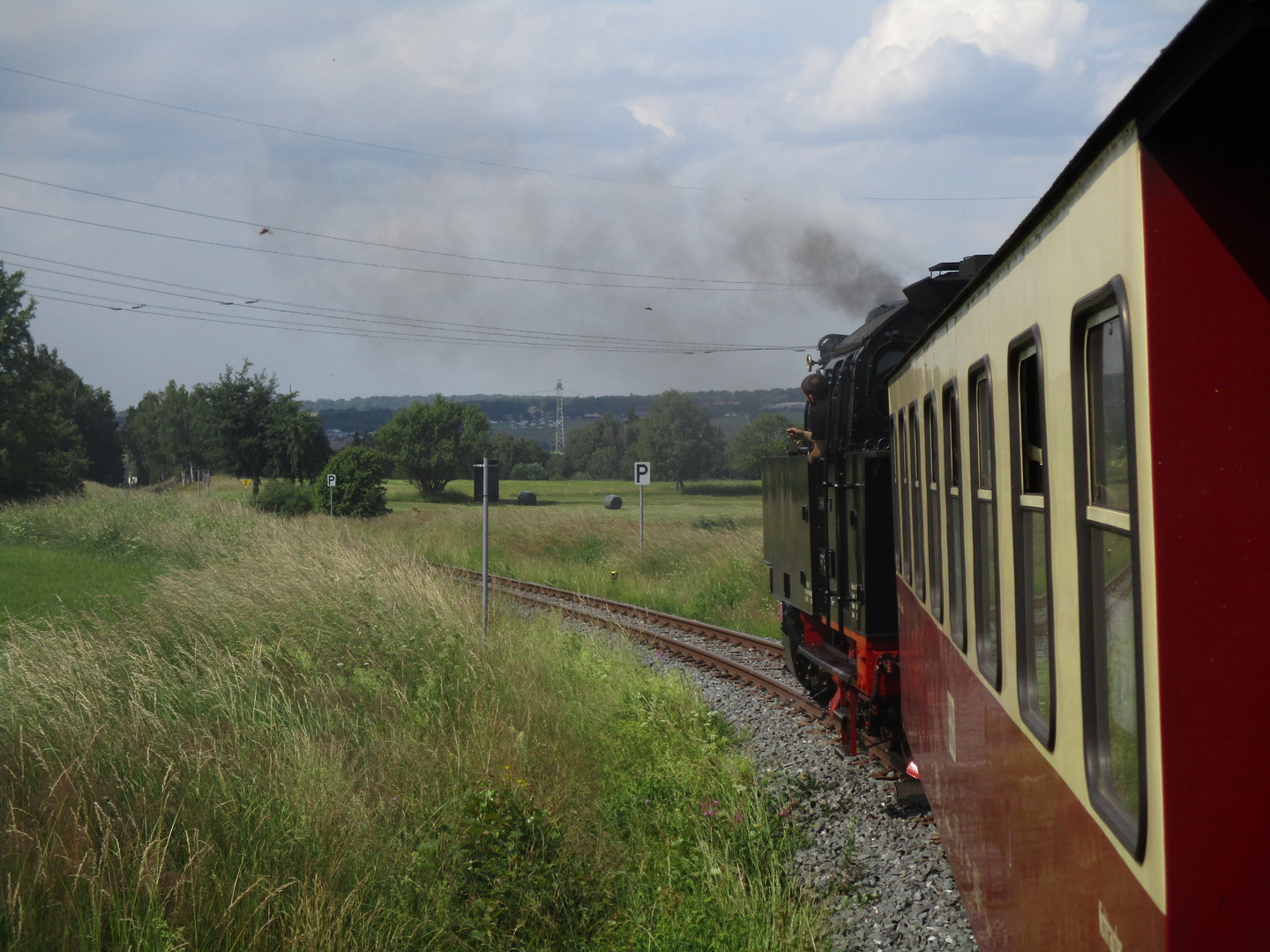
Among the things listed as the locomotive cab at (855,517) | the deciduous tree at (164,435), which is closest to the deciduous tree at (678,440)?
the deciduous tree at (164,435)

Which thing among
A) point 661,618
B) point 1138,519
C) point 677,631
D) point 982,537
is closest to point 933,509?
point 982,537

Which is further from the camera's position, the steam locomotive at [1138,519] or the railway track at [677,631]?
the railway track at [677,631]

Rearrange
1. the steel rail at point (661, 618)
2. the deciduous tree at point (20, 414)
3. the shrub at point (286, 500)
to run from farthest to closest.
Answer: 1. the deciduous tree at point (20, 414)
2. the shrub at point (286, 500)
3. the steel rail at point (661, 618)

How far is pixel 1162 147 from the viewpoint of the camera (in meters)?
1.59

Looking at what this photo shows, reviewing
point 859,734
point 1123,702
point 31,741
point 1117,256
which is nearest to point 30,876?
point 31,741

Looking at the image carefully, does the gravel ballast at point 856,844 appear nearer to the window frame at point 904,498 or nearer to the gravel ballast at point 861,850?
the gravel ballast at point 861,850

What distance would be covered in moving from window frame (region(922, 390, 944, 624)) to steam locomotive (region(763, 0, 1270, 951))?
1.09 m

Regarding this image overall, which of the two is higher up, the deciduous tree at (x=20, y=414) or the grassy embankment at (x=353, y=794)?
the deciduous tree at (x=20, y=414)

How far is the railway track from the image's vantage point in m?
10.3

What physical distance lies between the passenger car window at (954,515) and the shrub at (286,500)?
43.9 m

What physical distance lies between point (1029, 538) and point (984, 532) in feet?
2.33

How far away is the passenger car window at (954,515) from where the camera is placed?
378 centimetres

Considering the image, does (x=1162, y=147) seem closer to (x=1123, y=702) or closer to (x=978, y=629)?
(x=1123, y=702)

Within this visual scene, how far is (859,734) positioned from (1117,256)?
7241 mm
